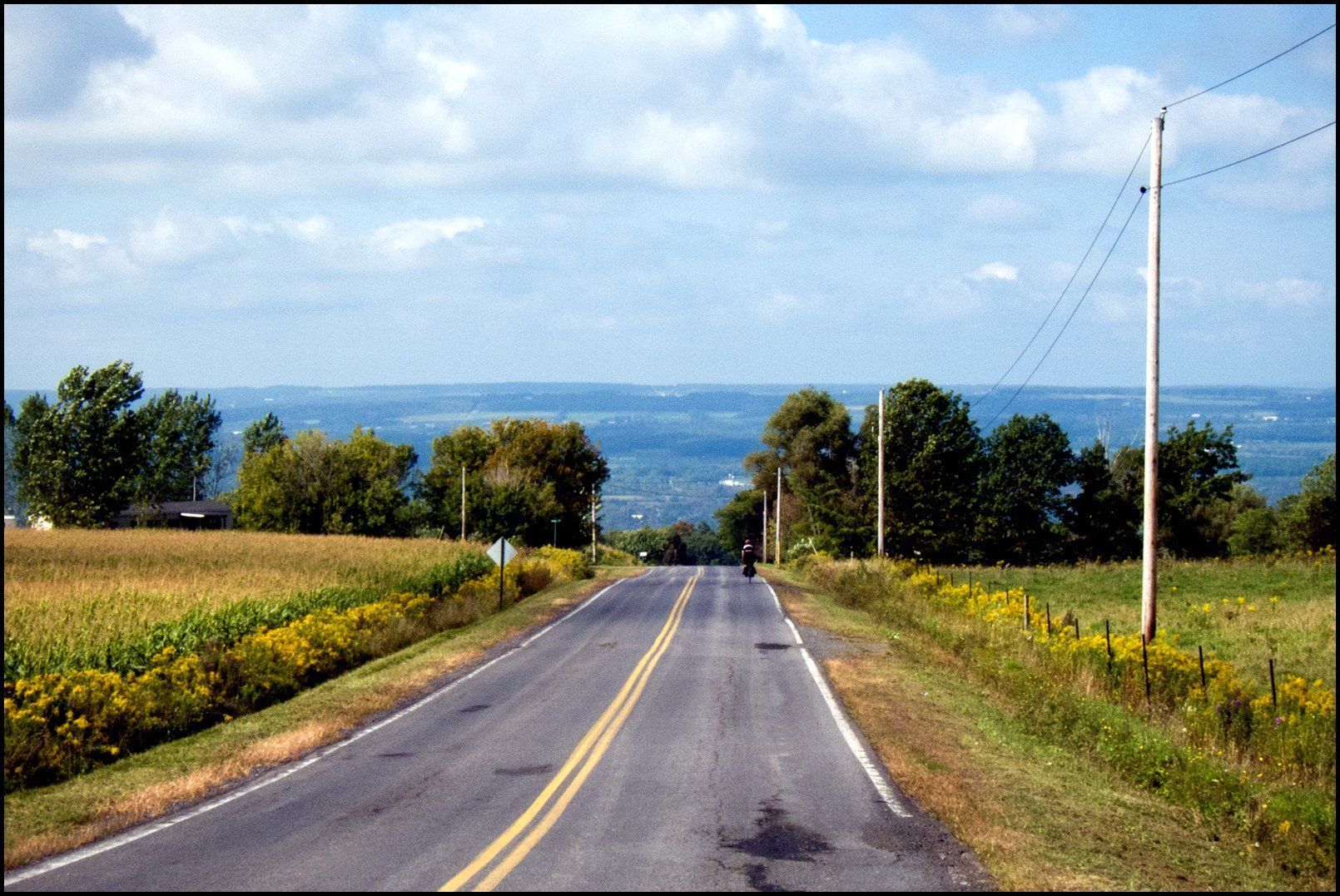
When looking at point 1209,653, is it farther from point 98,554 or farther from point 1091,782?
point 98,554

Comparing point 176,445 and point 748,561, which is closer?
point 748,561

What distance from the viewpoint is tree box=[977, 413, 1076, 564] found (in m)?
78.9

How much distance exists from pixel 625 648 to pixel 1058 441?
62.9 metres

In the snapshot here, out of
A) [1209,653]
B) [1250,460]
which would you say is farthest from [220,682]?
[1250,460]

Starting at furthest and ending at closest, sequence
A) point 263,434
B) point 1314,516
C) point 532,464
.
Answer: point 263,434
point 532,464
point 1314,516

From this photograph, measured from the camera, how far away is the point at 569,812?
10.5m

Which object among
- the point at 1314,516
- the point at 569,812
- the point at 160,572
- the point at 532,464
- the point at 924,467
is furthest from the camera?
the point at 532,464

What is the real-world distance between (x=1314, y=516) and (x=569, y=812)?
208ft

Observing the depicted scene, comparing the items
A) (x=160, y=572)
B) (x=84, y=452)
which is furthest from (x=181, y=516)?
(x=160, y=572)

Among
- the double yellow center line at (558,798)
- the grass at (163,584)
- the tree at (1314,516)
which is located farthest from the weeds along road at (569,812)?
the tree at (1314,516)

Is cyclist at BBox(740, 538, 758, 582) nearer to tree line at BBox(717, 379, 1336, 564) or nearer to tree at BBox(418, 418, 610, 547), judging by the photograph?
tree line at BBox(717, 379, 1336, 564)

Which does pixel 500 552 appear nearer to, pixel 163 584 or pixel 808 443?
pixel 163 584

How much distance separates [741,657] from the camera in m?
23.3

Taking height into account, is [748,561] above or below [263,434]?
below
